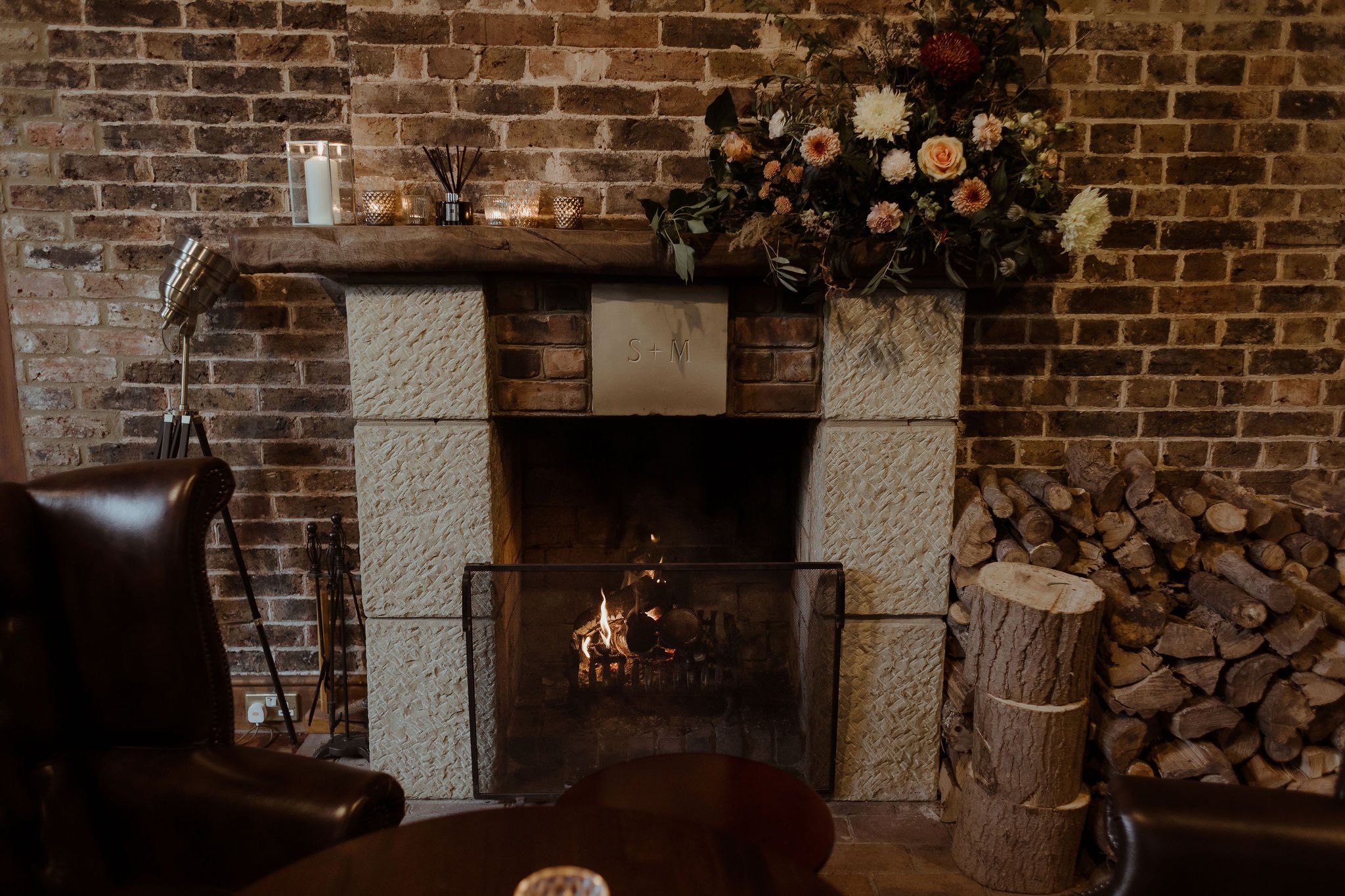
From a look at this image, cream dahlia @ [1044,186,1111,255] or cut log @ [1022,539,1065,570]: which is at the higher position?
cream dahlia @ [1044,186,1111,255]

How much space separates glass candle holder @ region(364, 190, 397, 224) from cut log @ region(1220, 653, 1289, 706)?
7.53 ft

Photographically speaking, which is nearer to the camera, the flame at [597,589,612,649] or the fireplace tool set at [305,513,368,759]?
the flame at [597,589,612,649]

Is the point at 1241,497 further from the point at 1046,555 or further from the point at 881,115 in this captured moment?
the point at 881,115

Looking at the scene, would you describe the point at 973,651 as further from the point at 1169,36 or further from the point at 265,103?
the point at 265,103

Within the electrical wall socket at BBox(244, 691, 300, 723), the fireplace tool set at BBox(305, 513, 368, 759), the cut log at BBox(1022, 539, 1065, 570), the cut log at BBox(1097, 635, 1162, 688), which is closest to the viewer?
the cut log at BBox(1097, 635, 1162, 688)

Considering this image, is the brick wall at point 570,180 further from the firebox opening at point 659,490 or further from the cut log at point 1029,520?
the firebox opening at point 659,490

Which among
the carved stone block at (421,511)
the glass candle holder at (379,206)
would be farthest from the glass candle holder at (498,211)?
the carved stone block at (421,511)

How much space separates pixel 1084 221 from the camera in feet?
5.91

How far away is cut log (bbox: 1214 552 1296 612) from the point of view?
1.78m

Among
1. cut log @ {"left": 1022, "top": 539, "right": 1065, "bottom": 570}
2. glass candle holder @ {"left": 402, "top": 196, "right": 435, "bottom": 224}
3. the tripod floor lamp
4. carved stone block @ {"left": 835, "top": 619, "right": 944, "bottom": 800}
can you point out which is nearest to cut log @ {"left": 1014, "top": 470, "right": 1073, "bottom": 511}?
cut log @ {"left": 1022, "top": 539, "right": 1065, "bottom": 570}

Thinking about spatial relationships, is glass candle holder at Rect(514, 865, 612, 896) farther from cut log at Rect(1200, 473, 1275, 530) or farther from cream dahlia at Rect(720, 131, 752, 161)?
cut log at Rect(1200, 473, 1275, 530)

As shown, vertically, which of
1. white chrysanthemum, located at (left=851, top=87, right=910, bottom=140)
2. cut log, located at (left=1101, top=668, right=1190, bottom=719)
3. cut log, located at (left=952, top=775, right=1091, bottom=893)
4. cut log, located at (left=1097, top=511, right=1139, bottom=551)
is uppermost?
white chrysanthemum, located at (left=851, top=87, right=910, bottom=140)

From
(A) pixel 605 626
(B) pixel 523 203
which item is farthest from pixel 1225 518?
(B) pixel 523 203

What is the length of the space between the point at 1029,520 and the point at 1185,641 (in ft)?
1.40
